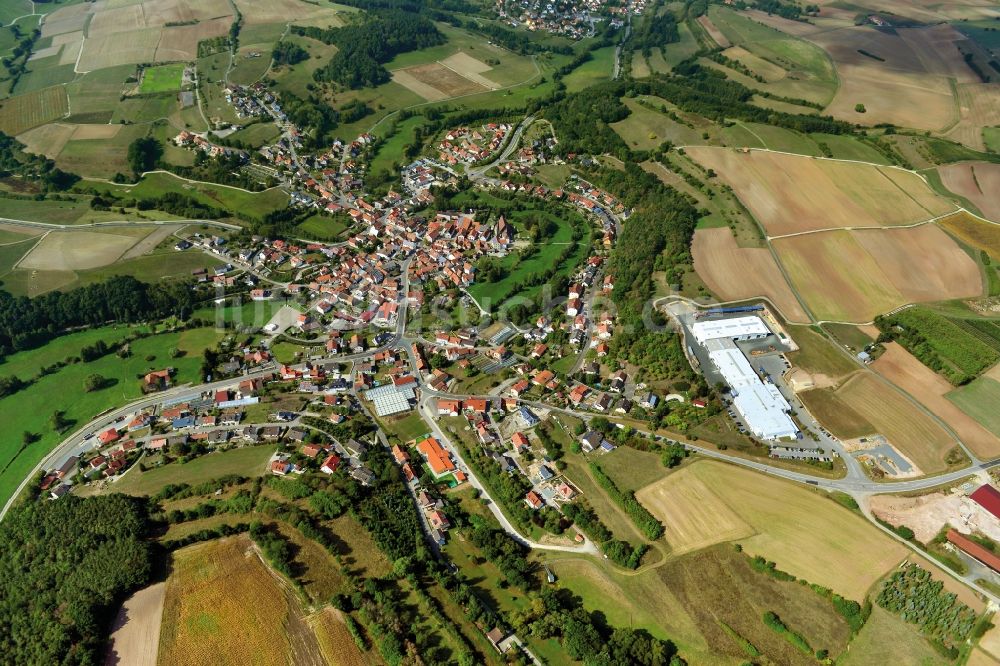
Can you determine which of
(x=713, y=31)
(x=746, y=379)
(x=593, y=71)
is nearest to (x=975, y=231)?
(x=746, y=379)

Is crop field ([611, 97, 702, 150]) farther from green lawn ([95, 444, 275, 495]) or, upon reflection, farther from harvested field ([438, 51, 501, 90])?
green lawn ([95, 444, 275, 495])

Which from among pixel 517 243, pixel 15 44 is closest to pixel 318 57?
pixel 15 44

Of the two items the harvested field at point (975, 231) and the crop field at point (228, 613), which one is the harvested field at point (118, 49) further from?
the harvested field at point (975, 231)

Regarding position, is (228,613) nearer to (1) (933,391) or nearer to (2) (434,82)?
(1) (933,391)

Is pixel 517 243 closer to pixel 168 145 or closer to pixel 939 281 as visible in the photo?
pixel 939 281

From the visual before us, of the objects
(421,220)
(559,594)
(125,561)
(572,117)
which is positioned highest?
(572,117)
